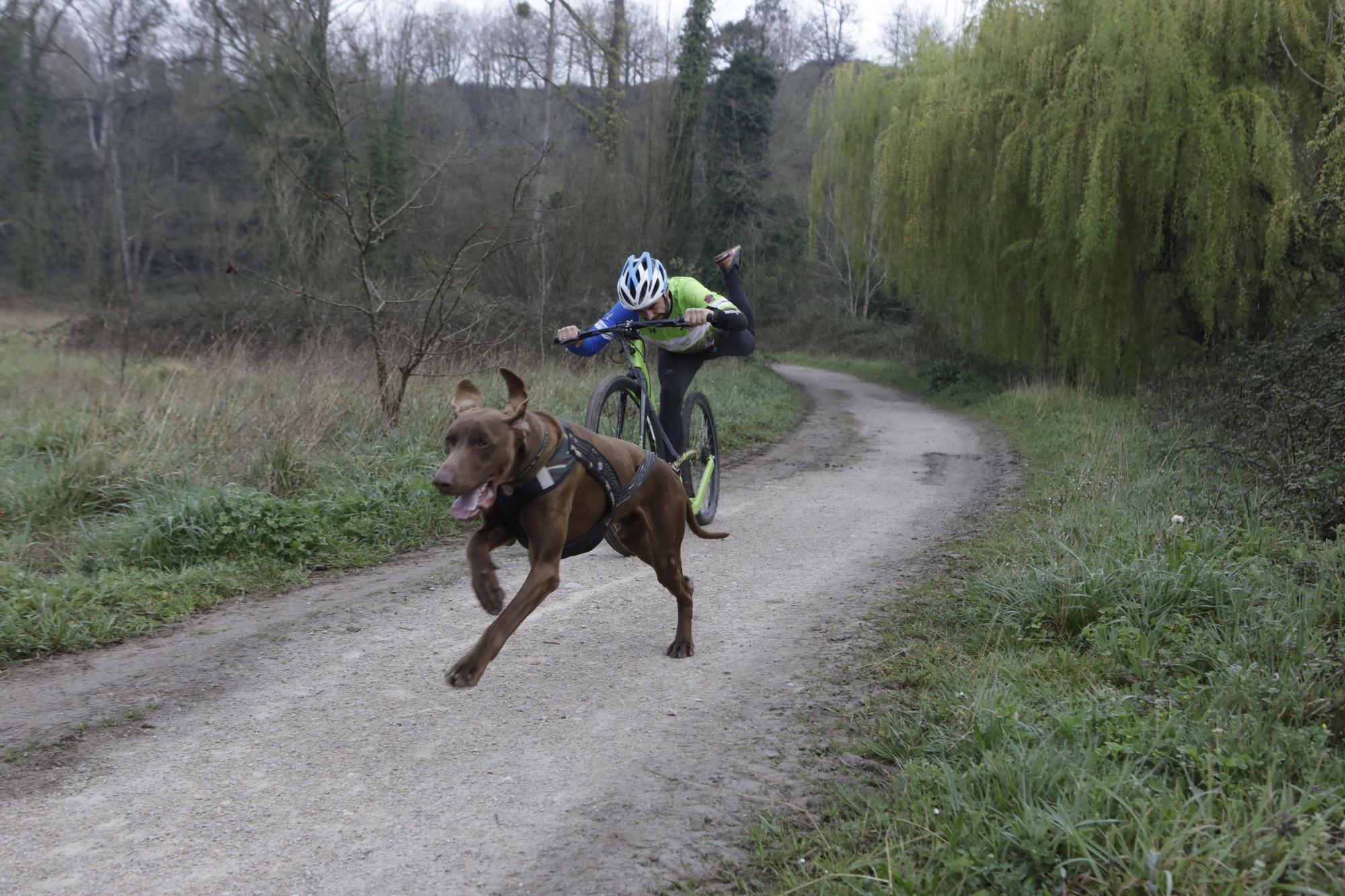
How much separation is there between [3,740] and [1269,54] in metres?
15.3

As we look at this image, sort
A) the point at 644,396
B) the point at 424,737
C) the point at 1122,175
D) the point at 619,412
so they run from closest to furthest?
the point at 424,737
the point at 619,412
the point at 644,396
the point at 1122,175

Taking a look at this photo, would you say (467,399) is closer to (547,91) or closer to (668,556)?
(668,556)

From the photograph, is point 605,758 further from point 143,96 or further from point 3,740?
point 143,96

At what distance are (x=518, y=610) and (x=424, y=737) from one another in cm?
71

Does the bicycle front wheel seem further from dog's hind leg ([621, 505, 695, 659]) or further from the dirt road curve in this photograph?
dog's hind leg ([621, 505, 695, 659])

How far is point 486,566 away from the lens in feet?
12.0

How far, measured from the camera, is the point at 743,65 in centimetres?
3753

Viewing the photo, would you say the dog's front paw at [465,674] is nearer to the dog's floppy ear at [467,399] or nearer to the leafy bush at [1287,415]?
the dog's floppy ear at [467,399]

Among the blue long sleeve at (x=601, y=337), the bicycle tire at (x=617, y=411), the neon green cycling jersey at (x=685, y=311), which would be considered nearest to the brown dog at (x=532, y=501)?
the bicycle tire at (x=617, y=411)

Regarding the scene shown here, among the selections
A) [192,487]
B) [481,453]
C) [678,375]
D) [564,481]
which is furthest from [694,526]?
[192,487]

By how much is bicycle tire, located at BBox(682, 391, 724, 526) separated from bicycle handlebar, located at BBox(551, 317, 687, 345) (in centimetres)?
91

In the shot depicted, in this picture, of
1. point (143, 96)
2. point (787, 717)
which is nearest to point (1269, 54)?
point (787, 717)

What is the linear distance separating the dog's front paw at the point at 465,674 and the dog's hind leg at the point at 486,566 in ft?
0.90

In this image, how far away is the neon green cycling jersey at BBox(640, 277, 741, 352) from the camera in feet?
21.9
